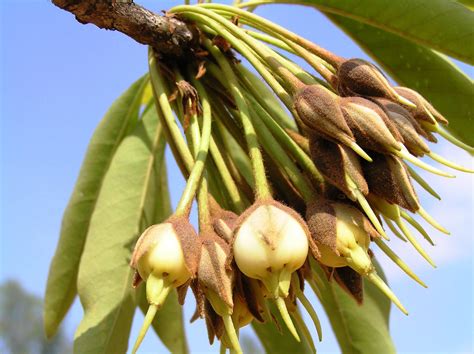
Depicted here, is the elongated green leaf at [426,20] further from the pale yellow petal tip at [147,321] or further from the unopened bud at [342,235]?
the pale yellow petal tip at [147,321]

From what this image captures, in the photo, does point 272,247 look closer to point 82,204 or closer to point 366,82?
point 366,82

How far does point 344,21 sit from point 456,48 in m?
0.38

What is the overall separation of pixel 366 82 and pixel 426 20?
Answer: 0.36 meters

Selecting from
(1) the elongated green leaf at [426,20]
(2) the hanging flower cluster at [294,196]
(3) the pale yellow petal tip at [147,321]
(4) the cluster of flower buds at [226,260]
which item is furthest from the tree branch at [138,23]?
(3) the pale yellow petal tip at [147,321]

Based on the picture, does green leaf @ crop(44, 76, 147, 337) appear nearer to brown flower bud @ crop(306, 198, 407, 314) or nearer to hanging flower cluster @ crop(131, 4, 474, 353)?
hanging flower cluster @ crop(131, 4, 474, 353)

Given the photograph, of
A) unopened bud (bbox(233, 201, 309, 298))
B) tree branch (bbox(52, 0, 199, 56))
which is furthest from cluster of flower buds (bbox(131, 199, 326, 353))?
tree branch (bbox(52, 0, 199, 56))

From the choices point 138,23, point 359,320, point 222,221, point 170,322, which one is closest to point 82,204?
point 170,322

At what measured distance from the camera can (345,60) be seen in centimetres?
125

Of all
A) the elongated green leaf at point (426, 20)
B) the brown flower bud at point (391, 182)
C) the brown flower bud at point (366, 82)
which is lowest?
the brown flower bud at point (391, 182)

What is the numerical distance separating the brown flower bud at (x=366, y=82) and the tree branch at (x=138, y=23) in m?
0.47

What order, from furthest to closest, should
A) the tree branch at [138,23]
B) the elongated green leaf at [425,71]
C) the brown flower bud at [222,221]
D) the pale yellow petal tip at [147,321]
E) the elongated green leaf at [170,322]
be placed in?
the elongated green leaf at [170,322]
the elongated green leaf at [425,71]
the tree branch at [138,23]
the brown flower bud at [222,221]
the pale yellow petal tip at [147,321]

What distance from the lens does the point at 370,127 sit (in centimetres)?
110

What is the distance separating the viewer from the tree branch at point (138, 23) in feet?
4.47

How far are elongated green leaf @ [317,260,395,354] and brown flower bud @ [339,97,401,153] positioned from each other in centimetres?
70
